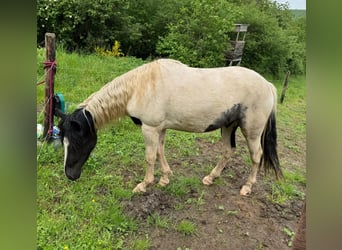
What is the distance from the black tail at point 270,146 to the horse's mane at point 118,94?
1289 millimetres

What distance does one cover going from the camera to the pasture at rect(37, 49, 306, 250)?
8.12ft

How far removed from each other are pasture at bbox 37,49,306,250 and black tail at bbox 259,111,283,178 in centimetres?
24

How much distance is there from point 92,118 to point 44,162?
0.82m

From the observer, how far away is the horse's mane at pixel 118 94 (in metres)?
2.92

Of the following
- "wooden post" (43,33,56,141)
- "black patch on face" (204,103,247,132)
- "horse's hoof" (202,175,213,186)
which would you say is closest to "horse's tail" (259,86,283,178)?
"black patch on face" (204,103,247,132)

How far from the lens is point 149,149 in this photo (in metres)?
3.05

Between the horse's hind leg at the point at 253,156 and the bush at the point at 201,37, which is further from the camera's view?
the bush at the point at 201,37

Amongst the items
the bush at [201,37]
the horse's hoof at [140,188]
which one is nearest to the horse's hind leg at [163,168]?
the horse's hoof at [140,188]

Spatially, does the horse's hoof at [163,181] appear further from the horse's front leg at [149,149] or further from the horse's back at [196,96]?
the horse's back at [196,96]

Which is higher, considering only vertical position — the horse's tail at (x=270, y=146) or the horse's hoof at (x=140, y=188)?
the horse's tail at (x=270, y=146)

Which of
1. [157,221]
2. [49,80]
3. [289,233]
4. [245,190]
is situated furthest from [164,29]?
[289,233]

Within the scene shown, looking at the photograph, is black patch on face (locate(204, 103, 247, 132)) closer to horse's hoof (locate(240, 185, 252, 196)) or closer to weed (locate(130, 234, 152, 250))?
horse's hoof (locate(240, 185, 252, 196))
